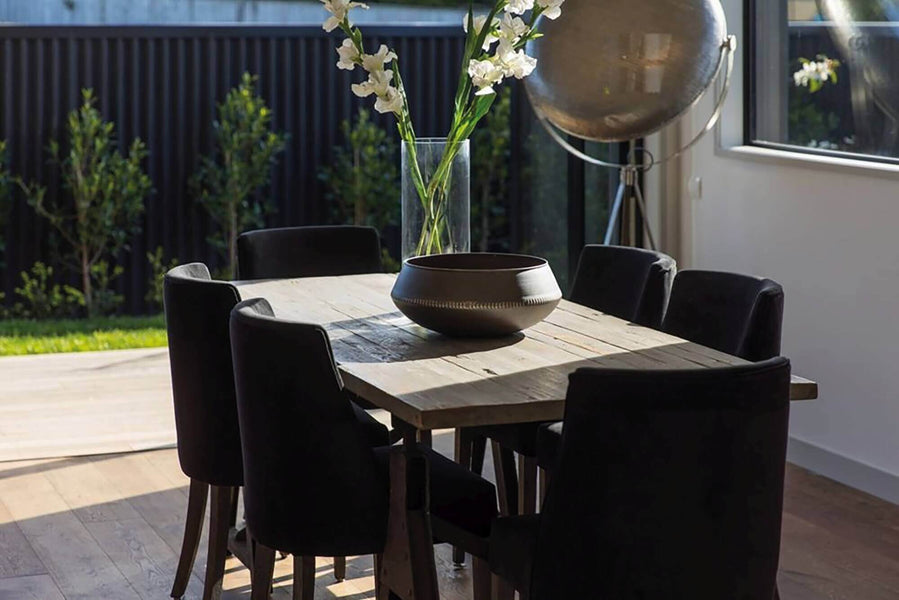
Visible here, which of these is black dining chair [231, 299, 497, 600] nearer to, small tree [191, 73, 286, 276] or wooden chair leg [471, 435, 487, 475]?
wooden chair leg [471, 435, 487, 475]

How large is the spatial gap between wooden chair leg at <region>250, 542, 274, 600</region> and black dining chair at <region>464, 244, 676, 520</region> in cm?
70

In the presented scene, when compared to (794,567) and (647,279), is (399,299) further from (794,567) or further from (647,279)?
(794,567)

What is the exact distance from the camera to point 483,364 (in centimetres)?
270

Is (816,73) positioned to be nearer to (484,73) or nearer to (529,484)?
(484,73)

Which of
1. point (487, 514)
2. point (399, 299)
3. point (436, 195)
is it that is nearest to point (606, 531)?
point (487, 514)

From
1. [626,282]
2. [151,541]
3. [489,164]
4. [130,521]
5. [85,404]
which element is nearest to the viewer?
[626,282]

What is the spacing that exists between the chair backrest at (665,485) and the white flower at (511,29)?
1.23 metres

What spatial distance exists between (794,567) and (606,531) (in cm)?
163

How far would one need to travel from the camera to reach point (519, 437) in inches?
131

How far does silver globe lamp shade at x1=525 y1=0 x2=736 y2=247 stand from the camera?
430 cm

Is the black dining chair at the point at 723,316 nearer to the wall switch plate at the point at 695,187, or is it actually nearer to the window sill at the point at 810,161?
the window sill at the point at 810,161

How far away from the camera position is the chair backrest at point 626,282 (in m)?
3.43

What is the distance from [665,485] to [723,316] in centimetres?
107

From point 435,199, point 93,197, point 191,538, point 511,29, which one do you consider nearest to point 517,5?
point 511,29
